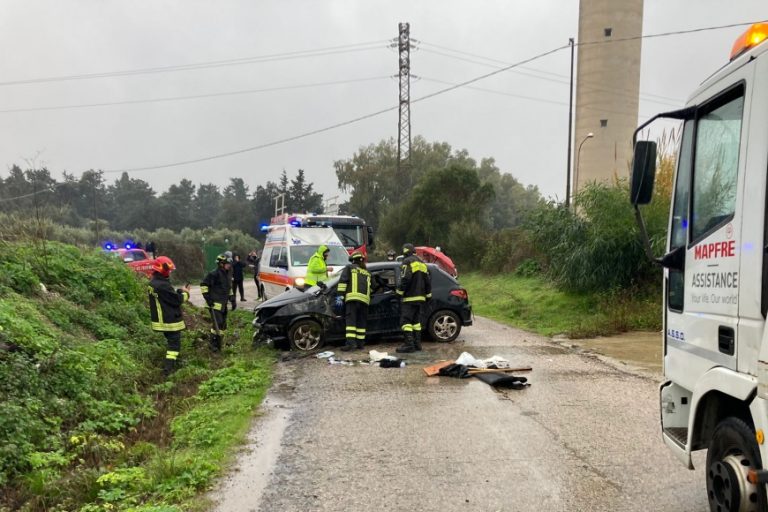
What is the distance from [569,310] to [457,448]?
9987 mm

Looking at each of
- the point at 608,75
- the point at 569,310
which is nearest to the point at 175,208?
the point at 608,75

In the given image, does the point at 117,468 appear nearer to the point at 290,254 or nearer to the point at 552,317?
the point at 290,254

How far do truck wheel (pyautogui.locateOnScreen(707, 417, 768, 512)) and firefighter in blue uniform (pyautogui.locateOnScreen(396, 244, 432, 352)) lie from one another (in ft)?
20.8

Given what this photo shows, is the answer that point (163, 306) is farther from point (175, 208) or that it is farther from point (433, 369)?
point (175, 208)

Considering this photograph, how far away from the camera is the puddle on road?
8.95m

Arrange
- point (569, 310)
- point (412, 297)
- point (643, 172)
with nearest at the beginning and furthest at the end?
point (643, 172) < point (412, 297) < point (569, 310)

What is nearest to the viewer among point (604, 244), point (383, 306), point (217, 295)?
point (383, 306)

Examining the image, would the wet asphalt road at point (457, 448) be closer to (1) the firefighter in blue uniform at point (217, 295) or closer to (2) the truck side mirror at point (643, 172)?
(2) the truck side mirror at point (643, 172)

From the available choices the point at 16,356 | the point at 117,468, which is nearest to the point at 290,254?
the point at 16,356

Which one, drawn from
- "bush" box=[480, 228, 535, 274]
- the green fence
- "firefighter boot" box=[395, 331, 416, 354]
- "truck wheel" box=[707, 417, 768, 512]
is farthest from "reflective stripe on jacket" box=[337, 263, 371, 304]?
the green fence

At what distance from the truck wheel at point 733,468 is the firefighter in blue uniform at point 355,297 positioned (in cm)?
667

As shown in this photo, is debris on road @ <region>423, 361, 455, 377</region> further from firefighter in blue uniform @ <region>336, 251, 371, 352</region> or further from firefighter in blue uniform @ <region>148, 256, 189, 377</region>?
firefighter in blue uniform @ <region>148, 256, 189, 377</region>

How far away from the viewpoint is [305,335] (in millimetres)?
9617

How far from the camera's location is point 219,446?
5090 mm
